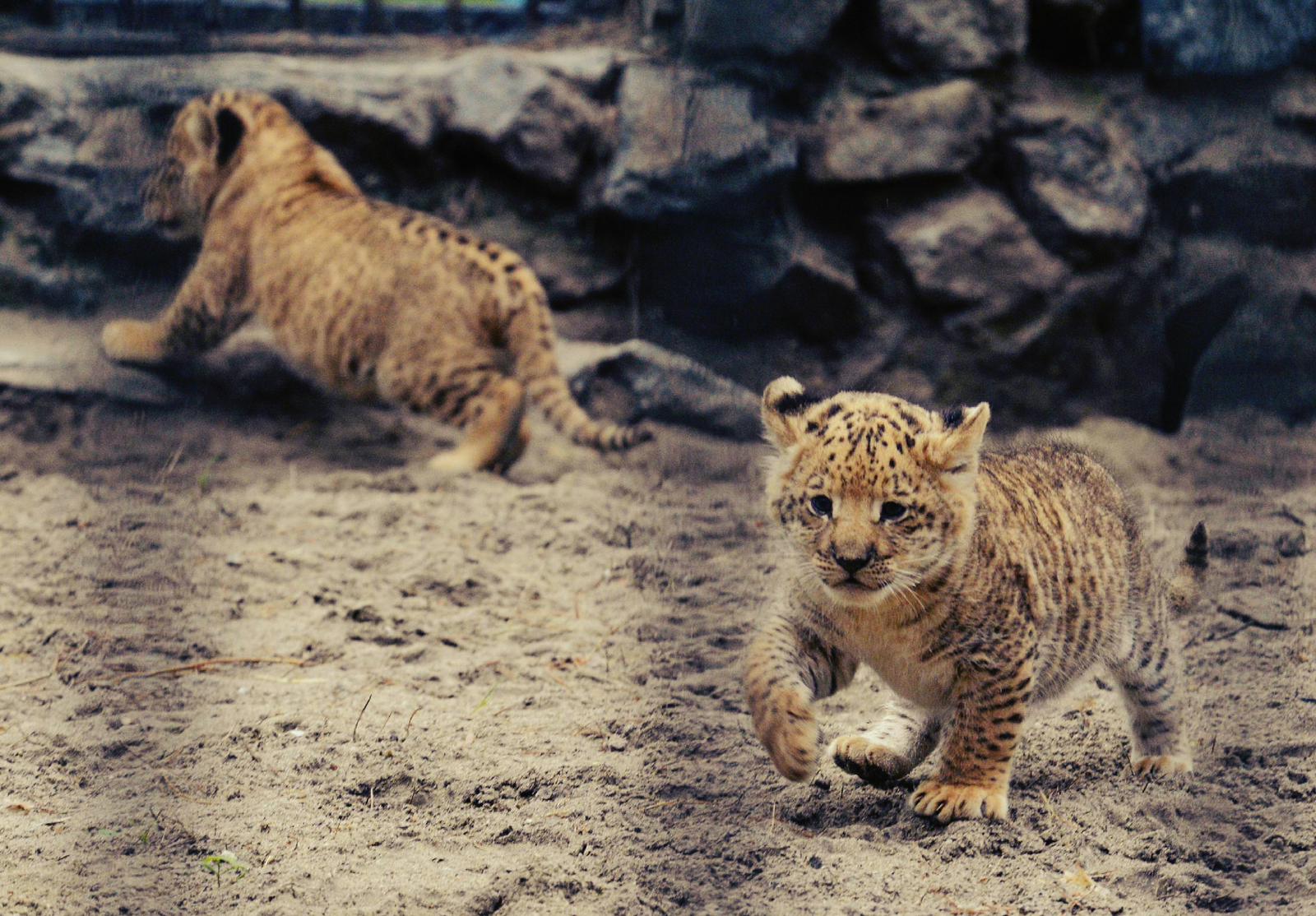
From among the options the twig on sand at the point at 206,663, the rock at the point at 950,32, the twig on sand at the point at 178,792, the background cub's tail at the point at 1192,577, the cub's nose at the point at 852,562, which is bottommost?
the twig on sand at the point at 206,663

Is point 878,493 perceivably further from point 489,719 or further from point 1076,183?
point 1076,183

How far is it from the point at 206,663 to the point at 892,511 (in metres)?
2.04

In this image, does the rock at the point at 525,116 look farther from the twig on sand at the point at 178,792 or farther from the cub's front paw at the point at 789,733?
the cub's front paw at the point at 789,733

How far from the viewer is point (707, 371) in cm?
623

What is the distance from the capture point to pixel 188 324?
570cm

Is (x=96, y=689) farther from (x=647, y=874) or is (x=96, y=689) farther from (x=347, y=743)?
(x=647, y=874)

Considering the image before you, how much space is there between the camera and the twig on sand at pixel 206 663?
10.9ft

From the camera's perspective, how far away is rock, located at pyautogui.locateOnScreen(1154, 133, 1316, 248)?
6.52 meters

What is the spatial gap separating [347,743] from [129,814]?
56cm

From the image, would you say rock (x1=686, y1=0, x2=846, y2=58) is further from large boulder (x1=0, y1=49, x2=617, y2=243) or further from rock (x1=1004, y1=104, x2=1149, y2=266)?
rock (x1=1004, y1=104, x2=1149, y2=266)

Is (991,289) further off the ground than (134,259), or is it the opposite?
(991,289)

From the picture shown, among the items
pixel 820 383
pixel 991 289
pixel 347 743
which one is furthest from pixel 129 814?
pixel 991 289

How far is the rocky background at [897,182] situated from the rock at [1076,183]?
14 millimetres

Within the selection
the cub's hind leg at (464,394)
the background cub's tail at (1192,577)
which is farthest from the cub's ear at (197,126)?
the background cub's tail at (1192,577)
